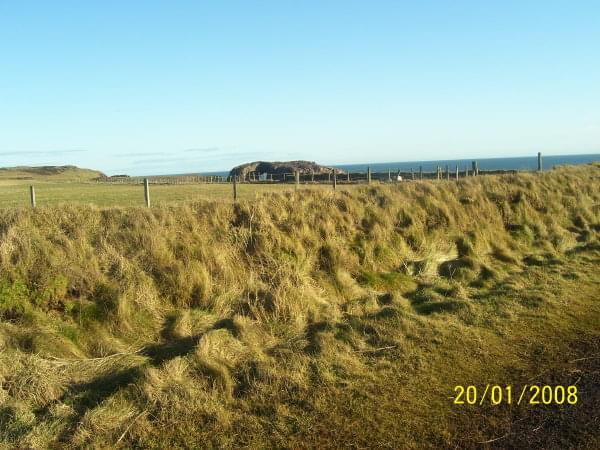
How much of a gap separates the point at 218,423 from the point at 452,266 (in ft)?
24.1

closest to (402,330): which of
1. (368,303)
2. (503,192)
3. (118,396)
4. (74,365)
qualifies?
(368,303)

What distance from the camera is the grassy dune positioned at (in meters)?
5.10

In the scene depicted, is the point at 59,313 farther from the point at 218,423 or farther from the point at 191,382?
the point at 218,423

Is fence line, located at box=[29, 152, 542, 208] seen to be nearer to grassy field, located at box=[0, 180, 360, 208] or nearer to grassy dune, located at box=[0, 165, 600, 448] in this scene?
grassy field, located at box=[0, 180, 360, 208]
